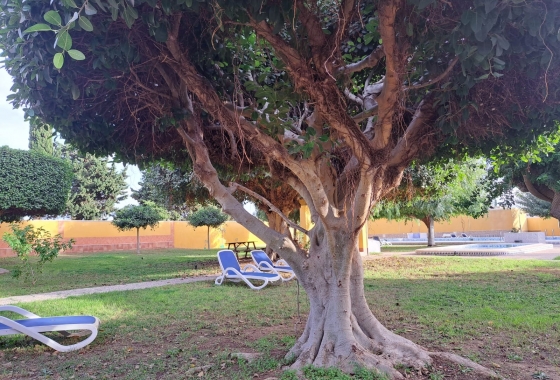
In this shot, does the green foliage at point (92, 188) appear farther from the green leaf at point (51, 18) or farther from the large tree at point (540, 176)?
Answer: the green leaf at point (51, 18)

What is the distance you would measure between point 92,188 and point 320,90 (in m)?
37.6

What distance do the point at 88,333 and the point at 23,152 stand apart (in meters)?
14.7

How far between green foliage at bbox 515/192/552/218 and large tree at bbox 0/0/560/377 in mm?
38117

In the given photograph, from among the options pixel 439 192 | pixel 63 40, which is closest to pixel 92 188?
pixel 439 192

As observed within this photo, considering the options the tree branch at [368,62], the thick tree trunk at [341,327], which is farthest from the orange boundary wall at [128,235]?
the tree branch at [368,62]

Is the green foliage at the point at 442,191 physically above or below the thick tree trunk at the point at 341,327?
above

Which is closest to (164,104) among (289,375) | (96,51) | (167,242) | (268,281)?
(96,51)

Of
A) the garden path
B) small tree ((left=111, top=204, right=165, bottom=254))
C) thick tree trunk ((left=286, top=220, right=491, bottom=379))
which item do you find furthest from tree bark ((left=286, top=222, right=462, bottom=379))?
small tree ((left=111, top=204, right=165, bottom=254))

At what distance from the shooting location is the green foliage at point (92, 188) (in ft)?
118

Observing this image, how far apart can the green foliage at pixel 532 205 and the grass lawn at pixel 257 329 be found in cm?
3252

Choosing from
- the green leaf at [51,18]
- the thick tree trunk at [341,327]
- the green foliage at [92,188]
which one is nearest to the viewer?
the green leaf at [51,18]

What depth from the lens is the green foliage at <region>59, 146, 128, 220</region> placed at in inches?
1412

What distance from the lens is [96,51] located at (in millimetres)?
3521

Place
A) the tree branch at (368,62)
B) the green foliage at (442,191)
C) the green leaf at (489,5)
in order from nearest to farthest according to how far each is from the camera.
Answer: the green leaf at (489,5) → the tree branch at (368,62) → the green foliage at (442,191)
